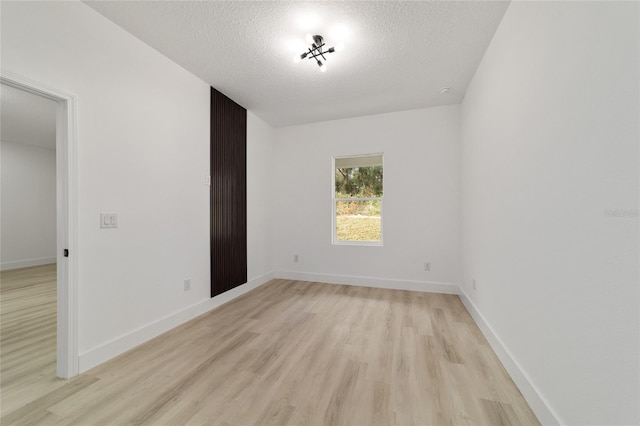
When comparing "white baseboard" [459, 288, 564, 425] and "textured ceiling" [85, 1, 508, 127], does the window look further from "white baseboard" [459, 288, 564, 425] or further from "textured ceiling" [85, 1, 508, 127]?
"white baseboard" [459, 288, 564, 425]

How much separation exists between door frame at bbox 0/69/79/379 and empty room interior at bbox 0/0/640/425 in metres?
0.02

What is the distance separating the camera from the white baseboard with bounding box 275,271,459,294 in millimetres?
3896

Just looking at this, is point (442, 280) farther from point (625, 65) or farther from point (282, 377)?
point (625, 65)

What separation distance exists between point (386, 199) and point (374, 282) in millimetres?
1398

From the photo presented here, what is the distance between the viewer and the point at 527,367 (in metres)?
A: 1.66

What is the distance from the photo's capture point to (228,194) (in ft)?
11.9

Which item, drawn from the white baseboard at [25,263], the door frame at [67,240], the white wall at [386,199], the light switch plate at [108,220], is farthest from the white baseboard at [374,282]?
the white baseboard at [25,263]

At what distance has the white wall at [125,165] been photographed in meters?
1.85

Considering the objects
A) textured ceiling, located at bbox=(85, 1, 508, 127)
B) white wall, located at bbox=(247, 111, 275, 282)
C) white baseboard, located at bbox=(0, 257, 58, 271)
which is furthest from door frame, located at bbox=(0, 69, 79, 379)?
white baseboard, located at bbox=(0, 257, 58, 271)

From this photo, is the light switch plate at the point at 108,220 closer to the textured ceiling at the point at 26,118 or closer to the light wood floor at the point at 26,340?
the light wood floor at the point at 26,340

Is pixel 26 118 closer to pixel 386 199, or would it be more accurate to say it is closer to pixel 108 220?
pixel 108 220

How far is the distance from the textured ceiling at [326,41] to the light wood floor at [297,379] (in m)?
2.82

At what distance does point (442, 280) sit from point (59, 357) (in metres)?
4.33

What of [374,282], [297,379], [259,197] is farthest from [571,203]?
[259,197]
